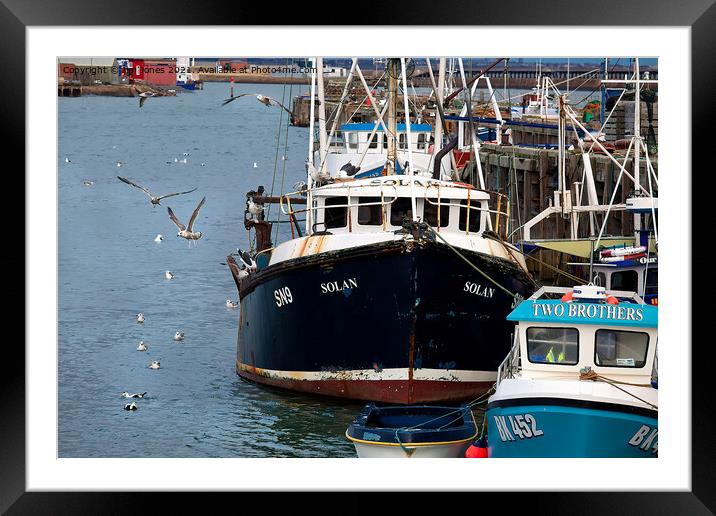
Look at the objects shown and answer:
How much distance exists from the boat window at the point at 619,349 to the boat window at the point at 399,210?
20.9 ft

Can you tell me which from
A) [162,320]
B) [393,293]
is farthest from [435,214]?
[162,320]

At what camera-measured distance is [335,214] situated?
22.1 meters

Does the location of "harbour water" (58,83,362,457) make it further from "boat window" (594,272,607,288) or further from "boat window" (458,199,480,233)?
"boat window" (594,272,607,288)

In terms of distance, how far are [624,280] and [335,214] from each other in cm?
493

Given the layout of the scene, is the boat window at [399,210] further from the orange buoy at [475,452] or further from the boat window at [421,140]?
the boat window at [421,140]

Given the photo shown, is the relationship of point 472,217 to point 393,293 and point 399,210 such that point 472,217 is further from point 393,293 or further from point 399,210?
point 393,293

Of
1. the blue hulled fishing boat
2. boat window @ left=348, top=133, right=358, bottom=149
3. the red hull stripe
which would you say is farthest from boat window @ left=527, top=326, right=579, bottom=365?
boat window @ left=348, top=133, right=358, bottom=149

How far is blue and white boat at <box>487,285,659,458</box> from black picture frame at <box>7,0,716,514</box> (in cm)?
302

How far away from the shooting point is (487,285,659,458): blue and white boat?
48.6 ft

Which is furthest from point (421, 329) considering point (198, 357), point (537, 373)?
point (198, 357)

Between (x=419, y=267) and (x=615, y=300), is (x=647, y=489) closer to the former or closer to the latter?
(x=615, y=300)
